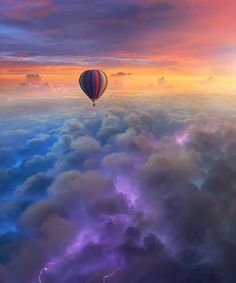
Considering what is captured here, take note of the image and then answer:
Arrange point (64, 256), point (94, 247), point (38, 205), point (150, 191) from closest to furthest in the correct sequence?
point (94, 247), point (64, 256), point (38, 205), point (150, 191)

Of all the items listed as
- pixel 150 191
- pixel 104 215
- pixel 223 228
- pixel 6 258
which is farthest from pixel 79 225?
pixel 223 228

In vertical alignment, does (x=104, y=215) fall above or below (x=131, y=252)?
above

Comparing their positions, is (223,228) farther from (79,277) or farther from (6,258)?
(6,258)

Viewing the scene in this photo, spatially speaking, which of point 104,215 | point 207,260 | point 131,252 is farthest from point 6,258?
point 207,260

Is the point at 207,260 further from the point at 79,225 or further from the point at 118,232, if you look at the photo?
the point at 79,225

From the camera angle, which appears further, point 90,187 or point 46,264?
point 90,187

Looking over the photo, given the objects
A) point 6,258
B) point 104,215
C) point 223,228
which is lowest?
point 6,258

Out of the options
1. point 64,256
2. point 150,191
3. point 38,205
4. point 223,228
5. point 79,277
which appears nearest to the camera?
point 79,277
